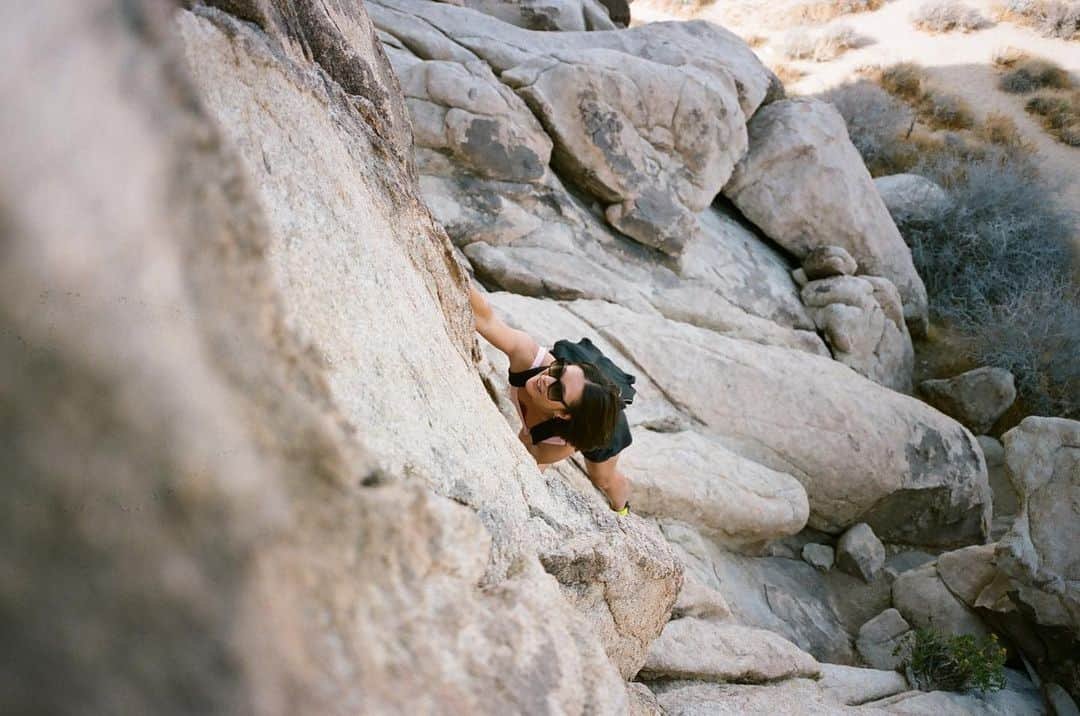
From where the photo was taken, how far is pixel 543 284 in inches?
177

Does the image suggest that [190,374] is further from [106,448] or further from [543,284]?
[543,284]

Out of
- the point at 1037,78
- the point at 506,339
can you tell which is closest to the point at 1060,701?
the point at 506,339

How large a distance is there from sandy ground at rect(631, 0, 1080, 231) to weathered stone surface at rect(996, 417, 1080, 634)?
326 inches

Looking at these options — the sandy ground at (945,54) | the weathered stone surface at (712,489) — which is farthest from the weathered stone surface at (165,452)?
the sandy ground at (945,54)

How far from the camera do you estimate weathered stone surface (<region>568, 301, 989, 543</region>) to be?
4.24m

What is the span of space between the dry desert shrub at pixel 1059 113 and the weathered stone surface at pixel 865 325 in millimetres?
6891

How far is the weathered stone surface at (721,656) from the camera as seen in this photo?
2156 millimetres

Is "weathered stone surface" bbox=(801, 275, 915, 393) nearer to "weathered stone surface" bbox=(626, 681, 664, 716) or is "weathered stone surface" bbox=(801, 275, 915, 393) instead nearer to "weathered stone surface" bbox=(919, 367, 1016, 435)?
"weathered stone surface" bbox=(919, 367, 1016, 435)

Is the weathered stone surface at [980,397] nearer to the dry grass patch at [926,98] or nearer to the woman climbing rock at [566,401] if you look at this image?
the woman climbing rock at [566,401]

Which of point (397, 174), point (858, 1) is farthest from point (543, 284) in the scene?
point (858, 1)

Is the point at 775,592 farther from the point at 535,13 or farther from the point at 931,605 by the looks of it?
the point at 535,13

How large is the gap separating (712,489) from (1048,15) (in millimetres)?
14285

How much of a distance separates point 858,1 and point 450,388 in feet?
53.6

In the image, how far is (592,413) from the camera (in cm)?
233
